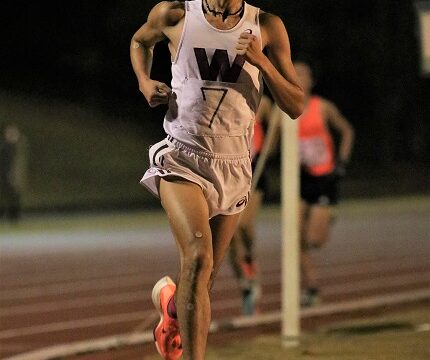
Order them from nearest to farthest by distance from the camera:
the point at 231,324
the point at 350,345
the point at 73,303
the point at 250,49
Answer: the point at 250,49, the point at 350,345, the point at 231,324, the point at 73,303

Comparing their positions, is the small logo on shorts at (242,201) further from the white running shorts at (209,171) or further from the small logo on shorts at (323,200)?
the small logo on shorts at (323,200)

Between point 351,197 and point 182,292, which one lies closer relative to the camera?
point 182,292

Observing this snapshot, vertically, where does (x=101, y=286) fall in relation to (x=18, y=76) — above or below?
above

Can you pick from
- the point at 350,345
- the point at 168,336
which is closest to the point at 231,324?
the point at 350,345

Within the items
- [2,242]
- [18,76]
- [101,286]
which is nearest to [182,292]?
[101,286]

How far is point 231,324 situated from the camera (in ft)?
32.4

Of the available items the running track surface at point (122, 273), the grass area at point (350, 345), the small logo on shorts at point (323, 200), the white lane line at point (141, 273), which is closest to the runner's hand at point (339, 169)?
the small logo on shorts at point (323, 200)

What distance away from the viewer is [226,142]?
5738 millimetres

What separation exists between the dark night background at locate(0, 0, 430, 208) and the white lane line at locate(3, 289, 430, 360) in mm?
26681

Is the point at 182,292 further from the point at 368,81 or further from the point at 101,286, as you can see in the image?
the point at 368,81

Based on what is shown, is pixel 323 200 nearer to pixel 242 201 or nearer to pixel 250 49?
pixel 242 201

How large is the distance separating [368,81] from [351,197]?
18.5m

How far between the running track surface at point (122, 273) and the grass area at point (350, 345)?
71 centimetres

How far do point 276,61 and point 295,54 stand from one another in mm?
43449
